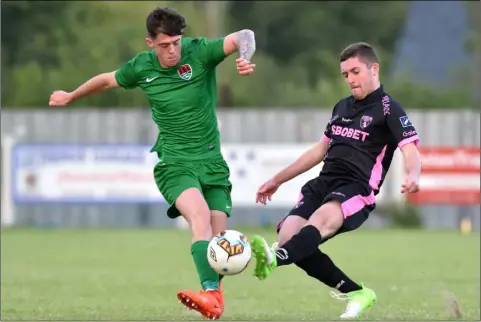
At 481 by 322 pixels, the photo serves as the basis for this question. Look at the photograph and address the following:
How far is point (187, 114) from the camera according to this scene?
29.1ft

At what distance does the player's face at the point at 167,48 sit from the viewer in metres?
8.58

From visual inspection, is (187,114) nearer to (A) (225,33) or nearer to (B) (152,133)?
(B) (152,133)

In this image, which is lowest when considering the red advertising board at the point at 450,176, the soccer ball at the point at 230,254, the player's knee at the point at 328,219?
the red advertising board at the point at 450,176

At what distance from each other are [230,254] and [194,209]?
2.99 feet

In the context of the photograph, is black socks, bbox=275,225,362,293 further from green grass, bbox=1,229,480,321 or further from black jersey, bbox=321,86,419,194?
black jersey, bbox=321,86,419,194

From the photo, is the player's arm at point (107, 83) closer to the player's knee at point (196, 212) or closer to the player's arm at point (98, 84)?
the player's arm at point (98, 84)

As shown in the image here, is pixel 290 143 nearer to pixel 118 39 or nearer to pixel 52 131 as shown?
pixel 52 131

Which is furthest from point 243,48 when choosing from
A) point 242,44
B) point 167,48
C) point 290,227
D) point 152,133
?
point 152,133

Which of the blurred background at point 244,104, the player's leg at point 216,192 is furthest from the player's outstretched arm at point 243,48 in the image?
the blurred background at point 244,104

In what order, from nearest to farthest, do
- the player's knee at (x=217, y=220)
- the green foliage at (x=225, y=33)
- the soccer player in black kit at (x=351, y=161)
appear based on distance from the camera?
the soccer player in black kit at (x=351, y=161) < the player's knee at (x=217, y=220) < the green foliage at (x=225, y=33)

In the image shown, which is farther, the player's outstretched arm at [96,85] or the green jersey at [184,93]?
the player's outstretched arm at [96,85]

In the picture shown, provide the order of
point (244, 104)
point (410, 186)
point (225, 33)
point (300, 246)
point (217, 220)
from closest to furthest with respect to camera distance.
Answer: point (410, 186), point (300, 246), point (217, 220), point (225, 33), point (244, 104)

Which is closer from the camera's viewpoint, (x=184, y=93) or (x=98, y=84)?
(x=184, y=93)

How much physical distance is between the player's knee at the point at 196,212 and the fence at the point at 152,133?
16.2m
